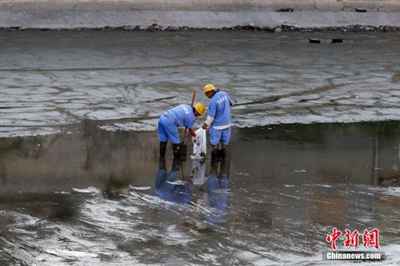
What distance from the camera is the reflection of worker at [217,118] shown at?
1307 cm

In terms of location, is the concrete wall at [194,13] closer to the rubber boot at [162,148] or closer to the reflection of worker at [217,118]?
the rubber boot at [162,148]

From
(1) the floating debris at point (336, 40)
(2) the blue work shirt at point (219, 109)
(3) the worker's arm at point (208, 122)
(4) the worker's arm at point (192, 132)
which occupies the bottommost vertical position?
(4) the worker's arm at point (192, 132)

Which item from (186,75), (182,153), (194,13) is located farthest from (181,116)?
(194,13)

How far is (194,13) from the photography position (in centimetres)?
3216

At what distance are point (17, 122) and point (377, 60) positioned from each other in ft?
44.8

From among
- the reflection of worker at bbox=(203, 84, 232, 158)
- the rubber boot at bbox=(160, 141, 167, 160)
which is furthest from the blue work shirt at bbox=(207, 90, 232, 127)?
the rubber boot at bbox=(160, 141, 167, 160)

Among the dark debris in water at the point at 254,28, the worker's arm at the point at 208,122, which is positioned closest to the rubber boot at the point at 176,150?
the worker's arm at the point at 208,122

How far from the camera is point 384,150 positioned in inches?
568

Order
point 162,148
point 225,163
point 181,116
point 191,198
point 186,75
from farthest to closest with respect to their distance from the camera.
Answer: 1. point 186,75
2. point 162,148
3. point 225,163
4. point 181,116
5. point 191,198

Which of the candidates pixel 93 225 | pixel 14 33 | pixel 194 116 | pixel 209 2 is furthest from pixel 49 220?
pixel 209 2

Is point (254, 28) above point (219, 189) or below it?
above

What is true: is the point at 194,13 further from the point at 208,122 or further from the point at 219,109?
the point at 208,122

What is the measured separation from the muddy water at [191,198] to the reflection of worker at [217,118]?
0.33 meters

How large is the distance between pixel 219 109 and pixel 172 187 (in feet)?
6.45
